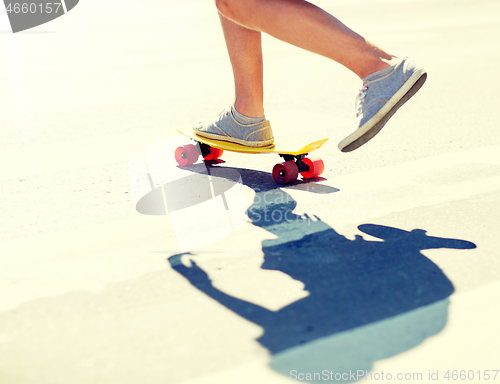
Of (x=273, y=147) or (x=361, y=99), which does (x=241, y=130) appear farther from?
(x=361, y=99)

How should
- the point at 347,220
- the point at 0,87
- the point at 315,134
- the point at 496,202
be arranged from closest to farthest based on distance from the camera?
the point at 347,220
the point at 496,202
the point at 315,134
the point at 0,87

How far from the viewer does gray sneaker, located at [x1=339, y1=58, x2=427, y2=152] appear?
286cm

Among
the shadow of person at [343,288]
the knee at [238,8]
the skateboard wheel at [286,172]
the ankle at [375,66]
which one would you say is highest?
the knee at [238,8]

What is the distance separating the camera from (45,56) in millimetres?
8492

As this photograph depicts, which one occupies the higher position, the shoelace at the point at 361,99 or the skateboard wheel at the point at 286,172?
the shoelace at the point at 361,99

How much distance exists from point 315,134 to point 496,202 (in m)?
1.83

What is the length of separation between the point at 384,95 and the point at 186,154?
1.59m

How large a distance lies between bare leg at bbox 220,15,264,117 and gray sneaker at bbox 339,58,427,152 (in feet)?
2.85

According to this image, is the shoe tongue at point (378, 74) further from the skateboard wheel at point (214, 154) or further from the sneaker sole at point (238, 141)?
the skateboard wheel at point (214, 154)

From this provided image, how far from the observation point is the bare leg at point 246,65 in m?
3.60

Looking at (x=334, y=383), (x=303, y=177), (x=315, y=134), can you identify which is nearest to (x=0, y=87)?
(x=315, y=134)

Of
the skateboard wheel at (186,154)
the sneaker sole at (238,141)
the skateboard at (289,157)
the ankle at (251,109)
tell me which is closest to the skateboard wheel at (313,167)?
the skateboard at (289,157)

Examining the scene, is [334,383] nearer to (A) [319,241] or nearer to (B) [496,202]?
→ (A) [319,241]

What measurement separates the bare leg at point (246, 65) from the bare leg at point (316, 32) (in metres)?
0.53
